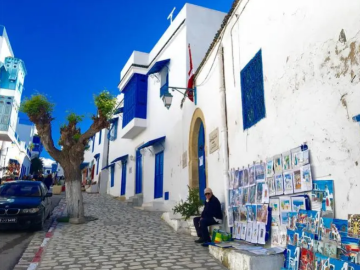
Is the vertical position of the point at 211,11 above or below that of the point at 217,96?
above

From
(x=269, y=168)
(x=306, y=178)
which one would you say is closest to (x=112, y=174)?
(x=269, y=168)

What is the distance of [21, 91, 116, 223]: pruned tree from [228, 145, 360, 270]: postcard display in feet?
20.6

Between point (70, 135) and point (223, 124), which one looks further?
point (70, 135)

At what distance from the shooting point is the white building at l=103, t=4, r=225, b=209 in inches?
455

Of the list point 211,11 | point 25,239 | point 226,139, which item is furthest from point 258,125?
point 211,11

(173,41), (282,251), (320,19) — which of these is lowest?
(282,251)

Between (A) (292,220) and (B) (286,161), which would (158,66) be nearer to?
(B) (286,161)

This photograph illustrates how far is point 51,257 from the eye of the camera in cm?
542

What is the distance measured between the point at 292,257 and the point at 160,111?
10702mm

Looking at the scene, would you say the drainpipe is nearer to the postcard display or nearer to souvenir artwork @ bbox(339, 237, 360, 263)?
the postcard display

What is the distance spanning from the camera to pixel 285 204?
13.9ft

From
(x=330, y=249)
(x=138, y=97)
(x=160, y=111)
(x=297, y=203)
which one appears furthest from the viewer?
(x=138, y=97)

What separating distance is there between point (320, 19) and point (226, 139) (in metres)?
3.45

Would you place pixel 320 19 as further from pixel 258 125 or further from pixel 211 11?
pixel 211 11
